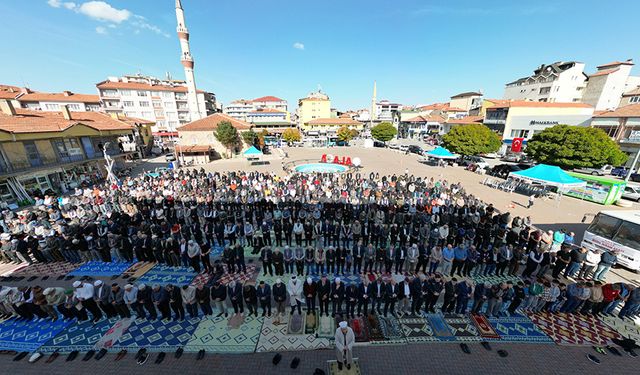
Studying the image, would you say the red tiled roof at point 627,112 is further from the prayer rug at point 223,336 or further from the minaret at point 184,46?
the minaret at point 184,46

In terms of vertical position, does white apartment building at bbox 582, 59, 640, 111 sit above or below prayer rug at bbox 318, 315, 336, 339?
above

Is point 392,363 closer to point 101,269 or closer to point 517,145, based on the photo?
point 101,269

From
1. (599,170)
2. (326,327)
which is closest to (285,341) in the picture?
(326,327)

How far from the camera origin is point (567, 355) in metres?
6.68

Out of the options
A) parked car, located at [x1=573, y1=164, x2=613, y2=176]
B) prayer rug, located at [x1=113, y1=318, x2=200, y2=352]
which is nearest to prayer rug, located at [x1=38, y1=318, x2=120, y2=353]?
prayer rug, located at [x1=113, y1=318, x2=200, y2=352]

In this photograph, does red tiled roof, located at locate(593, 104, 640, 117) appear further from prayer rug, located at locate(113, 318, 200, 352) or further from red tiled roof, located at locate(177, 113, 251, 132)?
red tiled roof, located at locate(177, 113, 251, 132)

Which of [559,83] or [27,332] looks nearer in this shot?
[27,332]

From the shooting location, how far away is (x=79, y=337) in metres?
7.29

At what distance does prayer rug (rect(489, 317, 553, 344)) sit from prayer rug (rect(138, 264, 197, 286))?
10954 millimetres

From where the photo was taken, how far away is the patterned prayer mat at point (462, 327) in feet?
23.6

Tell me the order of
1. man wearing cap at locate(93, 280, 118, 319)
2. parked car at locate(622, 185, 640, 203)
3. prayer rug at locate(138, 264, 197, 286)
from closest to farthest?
man wearing cap at locate(93, 280, 118, 319)
prayer rug at locate(138, 264, 197, 286)
parked car at locate(622, 185, 640, 203)

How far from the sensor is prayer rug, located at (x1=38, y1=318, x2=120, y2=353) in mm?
6938

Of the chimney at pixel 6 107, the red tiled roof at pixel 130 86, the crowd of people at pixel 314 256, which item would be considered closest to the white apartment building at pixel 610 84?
the crowd of people at pixel 314 256

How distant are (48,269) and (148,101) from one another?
61.3m
